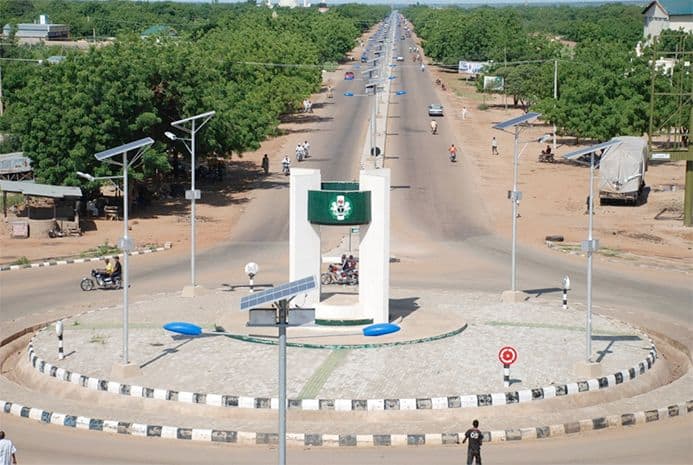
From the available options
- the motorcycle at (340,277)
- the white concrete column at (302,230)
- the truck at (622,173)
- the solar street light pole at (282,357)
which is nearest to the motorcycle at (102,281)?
the motorcycle at (340,277)

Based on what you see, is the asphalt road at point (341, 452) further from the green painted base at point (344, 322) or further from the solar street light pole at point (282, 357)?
the green painted base at point (344, 322)

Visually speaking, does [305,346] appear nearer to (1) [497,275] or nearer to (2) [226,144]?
(1) [497,275]

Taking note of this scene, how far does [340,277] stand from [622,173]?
2233 centimetres

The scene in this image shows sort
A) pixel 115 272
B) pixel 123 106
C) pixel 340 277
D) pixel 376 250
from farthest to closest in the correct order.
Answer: pixel 123 106
pixel 115 272
pixel 340 277
pixel 376 250

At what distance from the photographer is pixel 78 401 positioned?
1045 inches

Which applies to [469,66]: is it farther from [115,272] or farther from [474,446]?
[474,446]

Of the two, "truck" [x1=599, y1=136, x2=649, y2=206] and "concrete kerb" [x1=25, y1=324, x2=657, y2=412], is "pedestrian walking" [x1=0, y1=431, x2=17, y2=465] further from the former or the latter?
"truck" [x1=599, y1=136, x2=649, y2=206]

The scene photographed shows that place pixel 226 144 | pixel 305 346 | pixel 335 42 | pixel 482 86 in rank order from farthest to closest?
pixel 335 42, pixel 482 86, pixel 226 144, pixel 305 346

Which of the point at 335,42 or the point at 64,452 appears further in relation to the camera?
the point at 335,42

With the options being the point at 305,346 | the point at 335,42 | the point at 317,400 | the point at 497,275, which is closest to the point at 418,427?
the point at 317,400

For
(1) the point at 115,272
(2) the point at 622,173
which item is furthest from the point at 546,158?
(1) the point at 115,272

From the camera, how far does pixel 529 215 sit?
54562 mm

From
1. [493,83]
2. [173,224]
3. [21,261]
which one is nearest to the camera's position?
[21,261]

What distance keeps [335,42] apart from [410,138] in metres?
81.2
